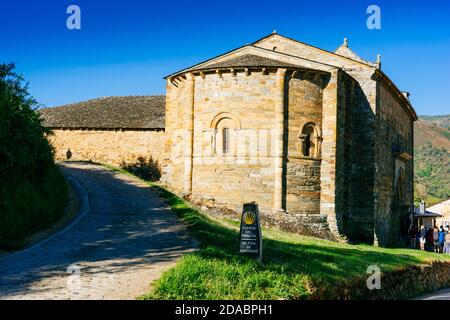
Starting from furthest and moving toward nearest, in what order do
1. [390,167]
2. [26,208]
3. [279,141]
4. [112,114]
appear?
[112,114] < [390,167] < [279,141] < [26,208]

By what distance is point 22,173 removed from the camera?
51.9 feet

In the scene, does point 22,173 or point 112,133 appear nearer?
point 22,173

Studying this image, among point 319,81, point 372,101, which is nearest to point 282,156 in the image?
point 319,81

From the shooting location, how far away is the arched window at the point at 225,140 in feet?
74.0

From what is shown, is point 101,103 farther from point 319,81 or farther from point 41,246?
point 41,246

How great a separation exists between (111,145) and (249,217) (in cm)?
2465

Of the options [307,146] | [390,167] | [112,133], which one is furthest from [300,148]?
[112,133]

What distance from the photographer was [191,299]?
882 centimetres

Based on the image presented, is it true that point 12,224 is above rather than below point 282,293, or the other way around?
above

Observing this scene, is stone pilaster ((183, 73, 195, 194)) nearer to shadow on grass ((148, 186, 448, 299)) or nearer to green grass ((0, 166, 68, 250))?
green grass ((0, 166, 68, 250))

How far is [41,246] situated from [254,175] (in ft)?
37.5

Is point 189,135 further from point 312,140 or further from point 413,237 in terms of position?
point 413,237
